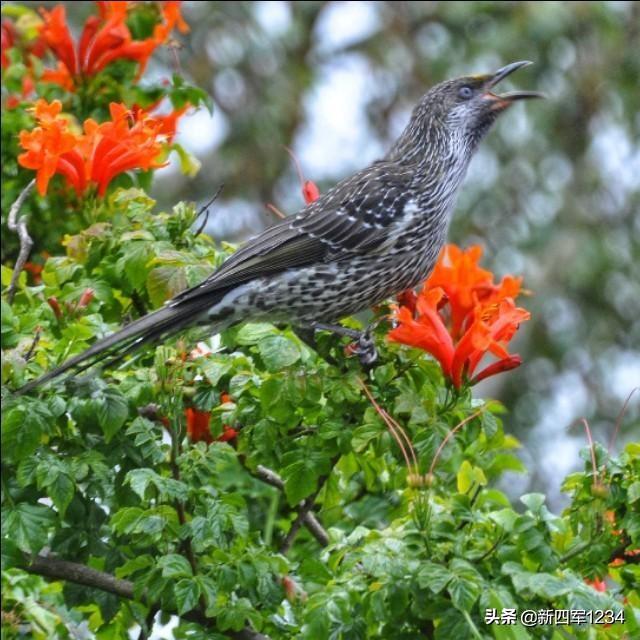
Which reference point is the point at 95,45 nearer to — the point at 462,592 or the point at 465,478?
the point at 465,478

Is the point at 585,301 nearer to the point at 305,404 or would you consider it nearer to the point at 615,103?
the point at 615,103

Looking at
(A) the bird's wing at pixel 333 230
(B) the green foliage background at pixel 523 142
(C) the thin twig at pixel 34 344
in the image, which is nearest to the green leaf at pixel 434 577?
(C) the thin twig at pixel 34 344

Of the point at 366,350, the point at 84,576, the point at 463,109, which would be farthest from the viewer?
the point at 463,109

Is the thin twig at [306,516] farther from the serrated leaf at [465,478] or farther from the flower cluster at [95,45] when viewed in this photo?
the flower cluster at [95,45]

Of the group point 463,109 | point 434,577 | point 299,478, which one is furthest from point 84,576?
point 463,109

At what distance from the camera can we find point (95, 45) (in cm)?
504

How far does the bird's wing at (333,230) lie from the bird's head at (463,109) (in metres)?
0.38

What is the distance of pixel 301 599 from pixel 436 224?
171 cm

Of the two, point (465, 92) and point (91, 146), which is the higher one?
point (465, 92)

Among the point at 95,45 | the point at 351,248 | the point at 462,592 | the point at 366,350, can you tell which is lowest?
the point at 462,592

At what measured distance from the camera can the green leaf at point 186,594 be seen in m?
3.30

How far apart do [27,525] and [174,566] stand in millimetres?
363

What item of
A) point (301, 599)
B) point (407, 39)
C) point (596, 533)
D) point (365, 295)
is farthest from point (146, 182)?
point (407, 39)

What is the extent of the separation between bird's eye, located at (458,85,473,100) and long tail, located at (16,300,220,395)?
159cm
